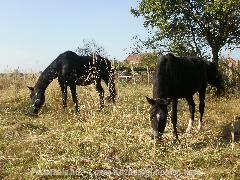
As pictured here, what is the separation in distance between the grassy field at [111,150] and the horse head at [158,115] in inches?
9.5

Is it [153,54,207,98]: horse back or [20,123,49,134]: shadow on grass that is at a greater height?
[153,54,207,98]: horse back

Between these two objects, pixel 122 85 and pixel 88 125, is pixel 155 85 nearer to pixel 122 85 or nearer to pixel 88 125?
pixel 88 125

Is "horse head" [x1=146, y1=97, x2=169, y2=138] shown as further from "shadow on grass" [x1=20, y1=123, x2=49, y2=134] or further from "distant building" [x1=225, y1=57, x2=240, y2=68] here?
"distant building" [x1=225, y1=57, x2=240, y2=68]

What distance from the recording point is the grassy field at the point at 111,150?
6793mm

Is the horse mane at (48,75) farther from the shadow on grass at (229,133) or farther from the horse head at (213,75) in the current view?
the shadow on grass at (229,133)

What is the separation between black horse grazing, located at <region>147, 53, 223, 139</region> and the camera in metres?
8.71

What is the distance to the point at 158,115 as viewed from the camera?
8672mm

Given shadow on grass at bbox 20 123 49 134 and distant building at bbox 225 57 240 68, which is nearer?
shadow on grass at bbox 20 123 49 134

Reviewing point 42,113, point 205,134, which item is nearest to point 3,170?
point 205,134

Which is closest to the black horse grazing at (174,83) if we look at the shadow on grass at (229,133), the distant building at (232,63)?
the shadow on grass at (229,133)

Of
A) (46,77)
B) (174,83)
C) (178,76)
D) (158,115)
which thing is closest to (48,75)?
(46,77)

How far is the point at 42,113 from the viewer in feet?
48.0

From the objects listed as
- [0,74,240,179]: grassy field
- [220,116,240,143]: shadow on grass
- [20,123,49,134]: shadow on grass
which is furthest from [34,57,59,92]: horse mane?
[220,116,240,143]: shadow on grass

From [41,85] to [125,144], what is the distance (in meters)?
7.71
